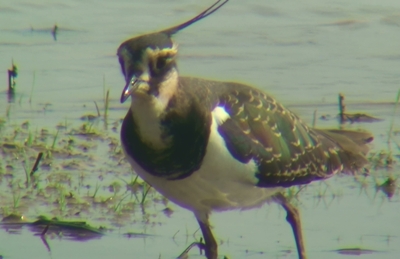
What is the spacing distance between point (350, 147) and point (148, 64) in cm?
176

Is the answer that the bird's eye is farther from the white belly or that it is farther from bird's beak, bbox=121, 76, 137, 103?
the white belly

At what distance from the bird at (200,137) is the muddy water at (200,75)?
425mm

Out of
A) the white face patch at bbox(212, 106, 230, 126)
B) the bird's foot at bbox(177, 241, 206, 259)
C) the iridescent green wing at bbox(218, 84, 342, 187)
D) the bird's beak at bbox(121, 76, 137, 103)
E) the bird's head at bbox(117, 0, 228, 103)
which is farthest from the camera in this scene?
the bird's foot at bbox(177, 241, 206, 259)

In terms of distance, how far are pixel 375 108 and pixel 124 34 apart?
2882 mm

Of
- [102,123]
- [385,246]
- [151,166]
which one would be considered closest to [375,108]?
[102,123]

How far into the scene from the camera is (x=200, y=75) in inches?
369

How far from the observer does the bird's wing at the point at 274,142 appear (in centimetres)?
567

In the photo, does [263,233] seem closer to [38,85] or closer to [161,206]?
[161,206]

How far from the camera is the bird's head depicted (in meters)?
5.18

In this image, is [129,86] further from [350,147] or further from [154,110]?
[350,147]

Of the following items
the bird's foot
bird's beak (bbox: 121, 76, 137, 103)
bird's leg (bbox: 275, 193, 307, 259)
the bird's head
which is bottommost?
the bird's foot

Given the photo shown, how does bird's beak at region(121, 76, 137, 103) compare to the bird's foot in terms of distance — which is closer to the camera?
bird's beak at region(121, 76, 137, 103)

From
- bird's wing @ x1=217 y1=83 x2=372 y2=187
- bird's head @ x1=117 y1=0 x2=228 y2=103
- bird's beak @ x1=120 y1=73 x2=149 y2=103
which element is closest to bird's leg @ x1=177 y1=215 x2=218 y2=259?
bird's wing @ x1=217 y1=83 x2=372 y2=187

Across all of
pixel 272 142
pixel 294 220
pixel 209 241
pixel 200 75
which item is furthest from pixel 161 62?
pixel 200 75
